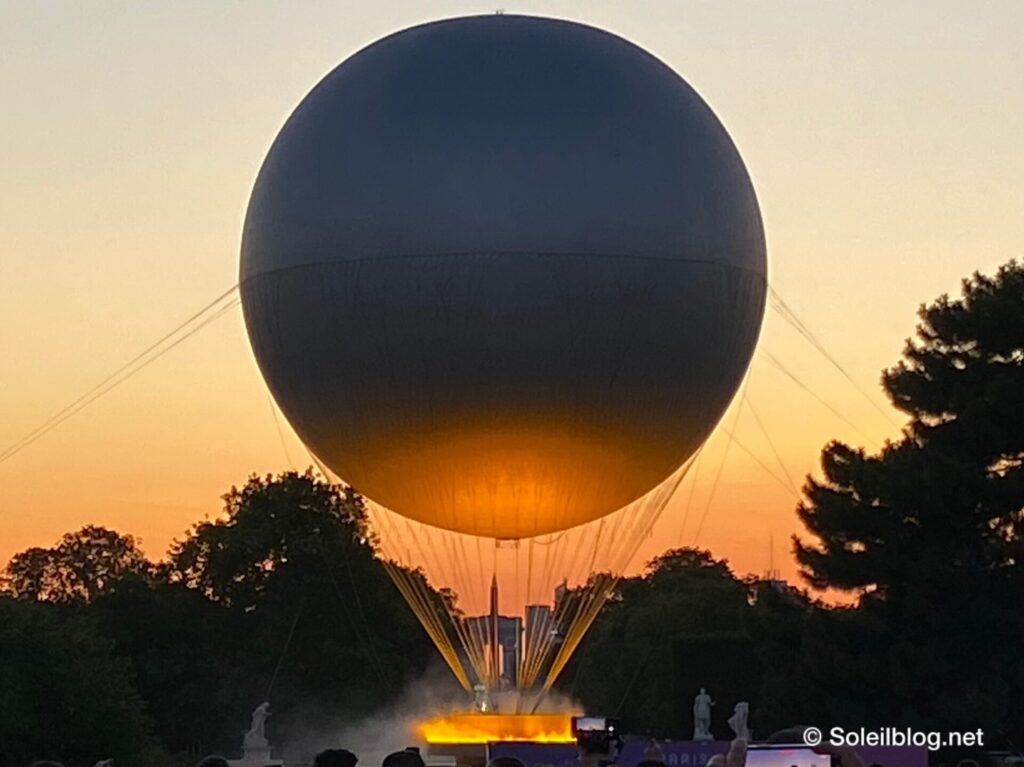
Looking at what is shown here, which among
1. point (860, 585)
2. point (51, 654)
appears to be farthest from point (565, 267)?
point (51, 654)

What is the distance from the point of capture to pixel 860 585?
46062 mm

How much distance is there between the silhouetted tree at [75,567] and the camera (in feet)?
298

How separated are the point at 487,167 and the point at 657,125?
268 cm

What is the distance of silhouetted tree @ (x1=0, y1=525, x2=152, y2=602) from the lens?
90.9 m

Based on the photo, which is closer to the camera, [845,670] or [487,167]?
[487,167]

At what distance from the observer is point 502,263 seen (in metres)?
28.0

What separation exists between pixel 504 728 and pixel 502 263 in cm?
792

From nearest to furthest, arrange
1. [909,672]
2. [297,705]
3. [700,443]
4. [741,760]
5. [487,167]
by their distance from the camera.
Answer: [741,760], [487,167], [700,443], [909,672], [297,705]

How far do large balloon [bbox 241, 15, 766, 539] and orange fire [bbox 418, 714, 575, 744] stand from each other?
3235 mm

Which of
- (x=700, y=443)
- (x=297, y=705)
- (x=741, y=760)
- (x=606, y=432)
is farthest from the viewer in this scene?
(x=297, y=705)

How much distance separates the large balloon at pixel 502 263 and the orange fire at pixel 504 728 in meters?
3.24

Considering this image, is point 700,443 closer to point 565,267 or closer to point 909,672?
point 565,267

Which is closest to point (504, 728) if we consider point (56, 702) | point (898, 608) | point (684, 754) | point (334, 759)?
point (684, 754)

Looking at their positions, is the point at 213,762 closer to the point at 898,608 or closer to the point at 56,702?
the point at 898,608
